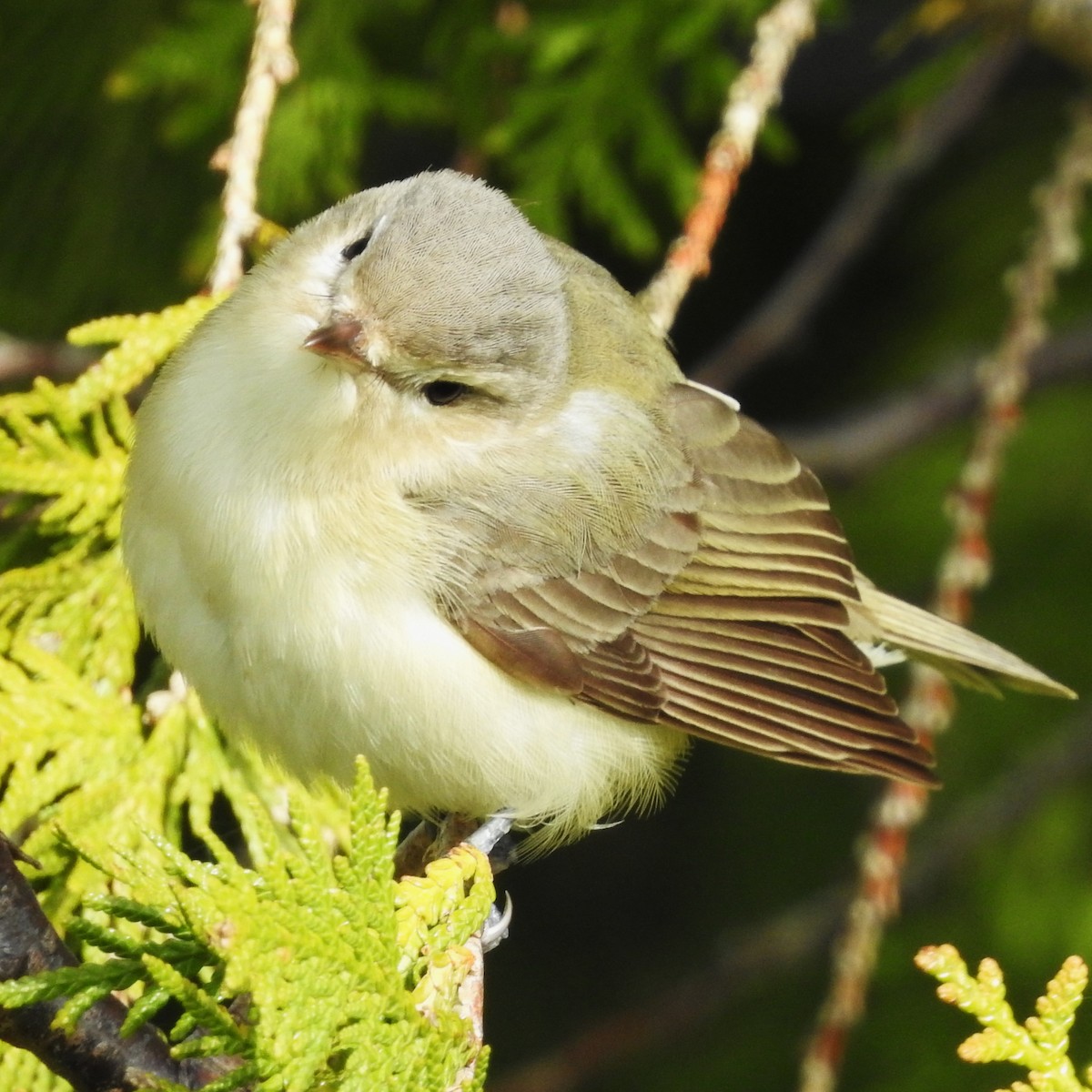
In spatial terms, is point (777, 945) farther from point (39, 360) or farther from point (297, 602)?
point (39, 360)

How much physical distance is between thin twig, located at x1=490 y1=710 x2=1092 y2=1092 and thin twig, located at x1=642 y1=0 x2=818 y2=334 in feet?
5.76

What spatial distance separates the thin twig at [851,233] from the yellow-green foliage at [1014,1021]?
7.96 ft

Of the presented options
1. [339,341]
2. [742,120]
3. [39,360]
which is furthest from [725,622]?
[39,360]

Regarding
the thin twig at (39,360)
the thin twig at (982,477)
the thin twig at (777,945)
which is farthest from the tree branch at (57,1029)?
the thin twig at (777,945)

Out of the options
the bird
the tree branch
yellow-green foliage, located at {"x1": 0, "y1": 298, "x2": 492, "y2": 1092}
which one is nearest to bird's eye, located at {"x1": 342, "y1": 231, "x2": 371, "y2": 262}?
the bird

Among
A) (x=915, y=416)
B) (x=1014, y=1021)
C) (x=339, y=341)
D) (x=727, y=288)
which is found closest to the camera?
(x=1014, y=1021)

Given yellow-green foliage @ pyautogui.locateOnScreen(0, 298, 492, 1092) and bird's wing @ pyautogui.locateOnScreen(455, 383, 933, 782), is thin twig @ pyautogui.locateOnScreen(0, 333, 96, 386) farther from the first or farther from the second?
bird's wing @ pyautogui.locateOnScreen(455, 383, 933, 782)

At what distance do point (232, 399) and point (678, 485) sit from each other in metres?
0.93

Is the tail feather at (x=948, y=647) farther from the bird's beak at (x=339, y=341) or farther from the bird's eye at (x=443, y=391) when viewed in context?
the bird's beak at (x=339, y=341)

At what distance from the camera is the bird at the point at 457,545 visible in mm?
2174

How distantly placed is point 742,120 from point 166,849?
70.1 inches

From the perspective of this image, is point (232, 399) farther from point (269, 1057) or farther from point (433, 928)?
point (269, 1057)

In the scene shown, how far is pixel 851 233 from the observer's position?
395cm

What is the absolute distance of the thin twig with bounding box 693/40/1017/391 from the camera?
3.82 m
